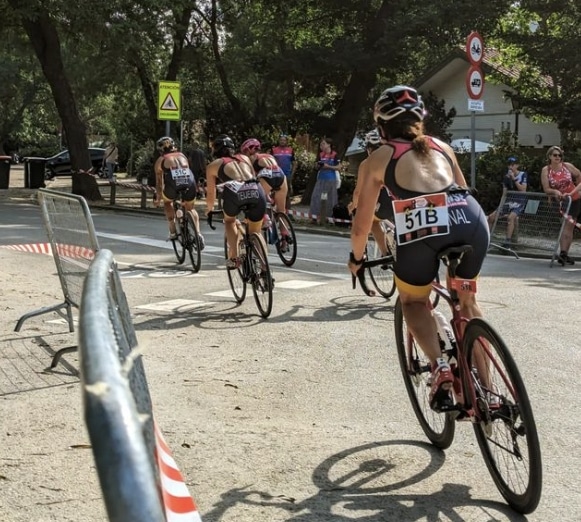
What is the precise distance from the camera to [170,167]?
1185 cm

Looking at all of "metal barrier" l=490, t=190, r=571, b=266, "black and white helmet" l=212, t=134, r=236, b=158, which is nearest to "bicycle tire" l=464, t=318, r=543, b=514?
"black and white helmet" l=212, t=134, r=236, b=158

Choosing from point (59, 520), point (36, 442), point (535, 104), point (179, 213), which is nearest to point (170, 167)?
point (179, 213)

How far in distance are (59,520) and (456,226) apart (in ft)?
7.19

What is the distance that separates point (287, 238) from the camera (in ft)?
39.0

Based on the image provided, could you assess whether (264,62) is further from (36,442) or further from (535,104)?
(36,442)

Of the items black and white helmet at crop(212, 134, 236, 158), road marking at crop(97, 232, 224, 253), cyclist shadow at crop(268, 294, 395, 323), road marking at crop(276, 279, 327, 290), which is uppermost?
black and white helmet at crop(212, 134, 236, 158)

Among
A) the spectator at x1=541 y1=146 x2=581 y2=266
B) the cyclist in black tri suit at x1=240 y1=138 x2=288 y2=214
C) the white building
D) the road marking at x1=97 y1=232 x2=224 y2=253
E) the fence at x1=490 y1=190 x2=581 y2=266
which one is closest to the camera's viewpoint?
the cyclist in black tri suit at x1=240 y1=138 x2=288 y2=214

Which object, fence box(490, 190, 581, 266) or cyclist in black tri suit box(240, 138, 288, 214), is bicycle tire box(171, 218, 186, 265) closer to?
cyclist in black tri suit box(240, 138, 288, 214)

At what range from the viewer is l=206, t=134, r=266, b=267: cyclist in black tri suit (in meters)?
8.71

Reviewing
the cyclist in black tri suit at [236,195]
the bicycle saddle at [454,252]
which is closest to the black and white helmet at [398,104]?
the bicycle saddle at [454,252]

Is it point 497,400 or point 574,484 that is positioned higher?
point 497,400

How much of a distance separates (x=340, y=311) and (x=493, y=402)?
485 cm

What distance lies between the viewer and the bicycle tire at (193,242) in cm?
1137

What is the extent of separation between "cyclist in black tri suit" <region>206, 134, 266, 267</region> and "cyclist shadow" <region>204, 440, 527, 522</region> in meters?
4.67
